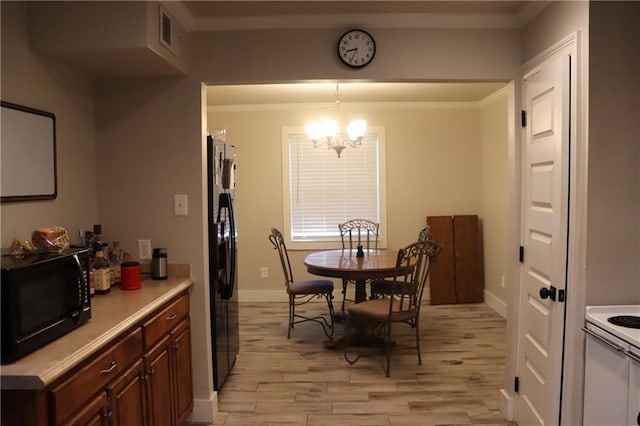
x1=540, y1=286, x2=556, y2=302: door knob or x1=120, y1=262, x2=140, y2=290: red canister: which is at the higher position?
x1=120, y1=262, x2=140, y2=290: red canister

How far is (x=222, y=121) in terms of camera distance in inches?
223

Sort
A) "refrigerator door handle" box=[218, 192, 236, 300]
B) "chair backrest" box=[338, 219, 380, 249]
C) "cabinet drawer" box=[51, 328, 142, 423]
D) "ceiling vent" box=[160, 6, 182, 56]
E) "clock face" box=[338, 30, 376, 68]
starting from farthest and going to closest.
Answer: "chair backrest" box=[338, 219, 380, 249] → "refrigerator door handle" box=[218, 192, 236, 300] → "clock face" box=[338, 30, 376, 68] → "ceiling vent" box=[160, 6, 182, 56] → "cabinet drawer" box=[51, 328, 142, 423]

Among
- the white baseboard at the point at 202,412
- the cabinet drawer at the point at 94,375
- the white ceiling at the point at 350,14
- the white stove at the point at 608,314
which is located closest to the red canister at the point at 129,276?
the cabinet drawer at the point at 94,375

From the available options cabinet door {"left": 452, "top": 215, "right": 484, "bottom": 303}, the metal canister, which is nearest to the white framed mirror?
the metal canister

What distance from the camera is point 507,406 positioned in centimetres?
287

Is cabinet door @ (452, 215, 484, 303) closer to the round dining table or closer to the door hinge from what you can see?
the round dining table

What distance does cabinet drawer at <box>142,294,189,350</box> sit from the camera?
2.18m

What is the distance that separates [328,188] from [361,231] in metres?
0.68

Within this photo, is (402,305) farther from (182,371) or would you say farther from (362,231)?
(362,231)

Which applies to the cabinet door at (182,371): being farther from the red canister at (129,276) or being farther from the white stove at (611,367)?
the white stove at (611,367)

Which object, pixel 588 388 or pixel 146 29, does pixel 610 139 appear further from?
pixel 146 29

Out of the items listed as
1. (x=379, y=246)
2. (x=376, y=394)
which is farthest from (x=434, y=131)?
(x=376, y=394)

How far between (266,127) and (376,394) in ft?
11.6

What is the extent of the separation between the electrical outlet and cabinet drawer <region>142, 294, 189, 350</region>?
0.36 meters
